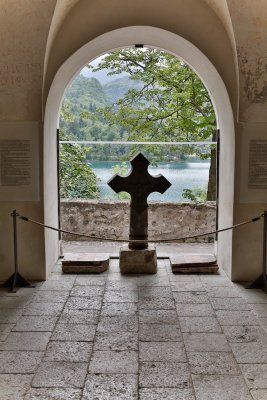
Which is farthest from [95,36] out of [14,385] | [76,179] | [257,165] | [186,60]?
[76,179]

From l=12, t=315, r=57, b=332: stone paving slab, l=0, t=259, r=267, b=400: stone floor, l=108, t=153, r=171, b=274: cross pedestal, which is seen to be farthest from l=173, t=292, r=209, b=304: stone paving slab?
l=12, t=315, r=57, b=332: stone paving slab

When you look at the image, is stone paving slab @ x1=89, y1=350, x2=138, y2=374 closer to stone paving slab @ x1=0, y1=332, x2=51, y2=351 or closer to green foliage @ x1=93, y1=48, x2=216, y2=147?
stone paving slab @ x1=0, y1=332, x2=51, y2=351

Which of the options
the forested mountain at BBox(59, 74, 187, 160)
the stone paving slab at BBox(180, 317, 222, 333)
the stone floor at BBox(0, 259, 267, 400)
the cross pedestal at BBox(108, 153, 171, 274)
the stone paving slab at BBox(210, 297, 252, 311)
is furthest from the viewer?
the forested mountain at BBox(59, 74, 187, 160)

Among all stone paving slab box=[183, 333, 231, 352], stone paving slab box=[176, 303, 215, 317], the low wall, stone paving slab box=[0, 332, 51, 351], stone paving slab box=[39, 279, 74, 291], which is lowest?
stone paving slab box=[0, 332, 51, 351]

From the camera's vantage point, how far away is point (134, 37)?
6730 millimetres

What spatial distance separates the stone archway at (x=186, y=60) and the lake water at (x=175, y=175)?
3160mm

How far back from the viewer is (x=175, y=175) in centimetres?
1018

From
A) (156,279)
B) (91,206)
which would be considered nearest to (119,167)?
(91,206)

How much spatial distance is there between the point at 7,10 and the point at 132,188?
2.93 meters

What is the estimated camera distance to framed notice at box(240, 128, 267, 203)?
20.0ft

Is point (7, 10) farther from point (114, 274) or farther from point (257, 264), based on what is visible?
point (257, 264)

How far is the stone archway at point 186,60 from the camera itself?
6.34 meters

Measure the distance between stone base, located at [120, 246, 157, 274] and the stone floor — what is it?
34 centimetres

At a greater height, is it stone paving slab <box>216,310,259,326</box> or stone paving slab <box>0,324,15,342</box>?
stone paving slab <box>216,310,259,326</box>
